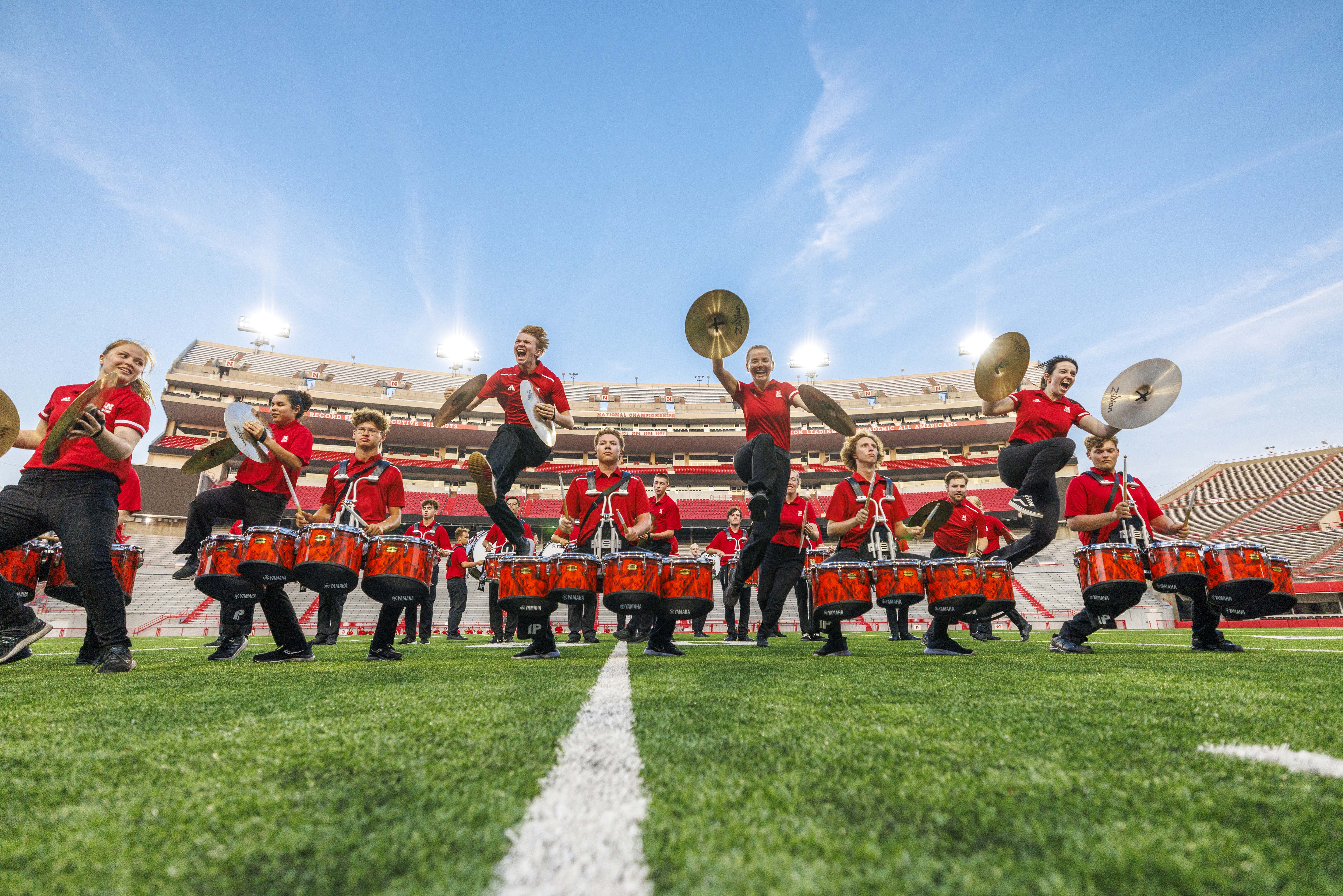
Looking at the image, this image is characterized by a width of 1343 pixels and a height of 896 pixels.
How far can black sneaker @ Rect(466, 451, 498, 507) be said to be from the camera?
461cm

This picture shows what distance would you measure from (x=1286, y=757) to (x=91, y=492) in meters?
5.42

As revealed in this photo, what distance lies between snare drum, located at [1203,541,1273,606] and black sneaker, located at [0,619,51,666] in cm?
810

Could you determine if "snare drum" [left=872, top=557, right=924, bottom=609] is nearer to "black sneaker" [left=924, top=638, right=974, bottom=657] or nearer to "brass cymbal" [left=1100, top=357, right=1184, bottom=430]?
"black sneaker" [left=924, top=638, right=974, bottom=657]

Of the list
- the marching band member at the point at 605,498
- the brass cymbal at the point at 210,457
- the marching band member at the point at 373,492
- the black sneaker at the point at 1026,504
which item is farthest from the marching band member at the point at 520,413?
the black sneaker at the point at 1026,504

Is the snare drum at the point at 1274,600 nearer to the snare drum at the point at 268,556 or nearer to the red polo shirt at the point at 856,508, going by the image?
the red polo shirt at the point at 856,508

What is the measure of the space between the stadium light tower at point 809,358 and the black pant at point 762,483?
1684 inches

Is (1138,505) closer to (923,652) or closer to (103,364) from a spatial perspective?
(923,652)

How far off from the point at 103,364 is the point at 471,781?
4.13m

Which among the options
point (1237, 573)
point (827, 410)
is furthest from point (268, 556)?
point (1237, 573)

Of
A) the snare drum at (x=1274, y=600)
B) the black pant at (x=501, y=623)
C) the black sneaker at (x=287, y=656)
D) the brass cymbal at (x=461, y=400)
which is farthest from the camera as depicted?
the black pant at (x=501, y=623)

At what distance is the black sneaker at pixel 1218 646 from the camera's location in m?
5.16

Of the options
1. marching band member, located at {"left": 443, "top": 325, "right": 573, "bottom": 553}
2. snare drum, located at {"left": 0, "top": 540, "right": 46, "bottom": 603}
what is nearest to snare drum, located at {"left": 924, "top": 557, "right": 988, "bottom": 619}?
marching band member, located at {"left": 443, "top": 325, "right": 573, "bottom": 553}

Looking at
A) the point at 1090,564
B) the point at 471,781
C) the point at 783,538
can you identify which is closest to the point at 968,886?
the point at 471,781

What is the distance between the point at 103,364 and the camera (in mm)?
3887
